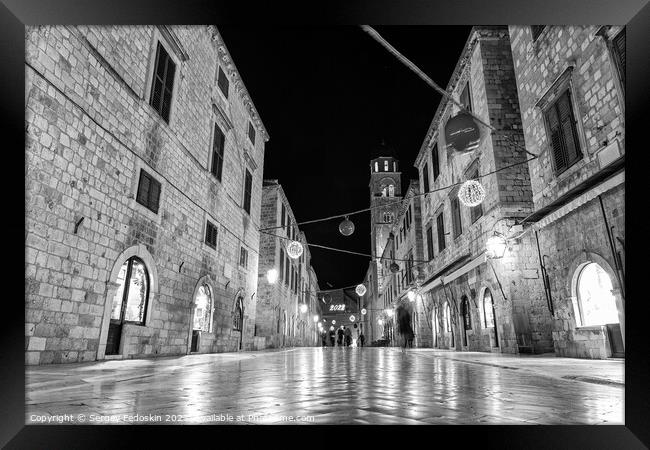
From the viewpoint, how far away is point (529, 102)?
1017cm

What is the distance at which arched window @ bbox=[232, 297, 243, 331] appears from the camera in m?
14.9

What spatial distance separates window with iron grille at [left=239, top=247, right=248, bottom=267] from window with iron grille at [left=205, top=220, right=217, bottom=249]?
2.76 meters

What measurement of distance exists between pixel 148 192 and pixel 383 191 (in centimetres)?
3865

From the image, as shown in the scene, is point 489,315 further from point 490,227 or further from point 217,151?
point 217,151

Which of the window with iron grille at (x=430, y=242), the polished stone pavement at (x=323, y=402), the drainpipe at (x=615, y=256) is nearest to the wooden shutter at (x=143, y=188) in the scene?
the polished stone pavement at (x=323, y=402)

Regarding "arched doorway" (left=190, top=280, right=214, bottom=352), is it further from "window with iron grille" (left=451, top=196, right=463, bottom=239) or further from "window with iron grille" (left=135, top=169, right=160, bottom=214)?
"window with iron grille" (left=451, top=196, right=463, bottom=239)

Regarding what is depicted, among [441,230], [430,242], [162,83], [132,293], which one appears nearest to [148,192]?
[132,293]

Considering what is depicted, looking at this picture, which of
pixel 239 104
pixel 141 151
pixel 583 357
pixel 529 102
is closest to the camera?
pixel 583 357

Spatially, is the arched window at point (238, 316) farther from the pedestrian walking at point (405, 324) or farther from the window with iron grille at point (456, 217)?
the window with iron grille at point (456, 217)

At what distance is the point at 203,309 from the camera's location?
12.0 meters

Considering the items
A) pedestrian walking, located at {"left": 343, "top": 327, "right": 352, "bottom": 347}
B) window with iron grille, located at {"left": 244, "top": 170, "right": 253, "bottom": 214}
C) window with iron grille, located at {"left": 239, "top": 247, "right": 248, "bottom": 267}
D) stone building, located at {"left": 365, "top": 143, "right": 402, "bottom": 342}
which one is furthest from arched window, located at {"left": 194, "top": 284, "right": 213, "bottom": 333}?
stone building, located at {"left": 365, "top": 143, "right": 402, "bottom": 342}
